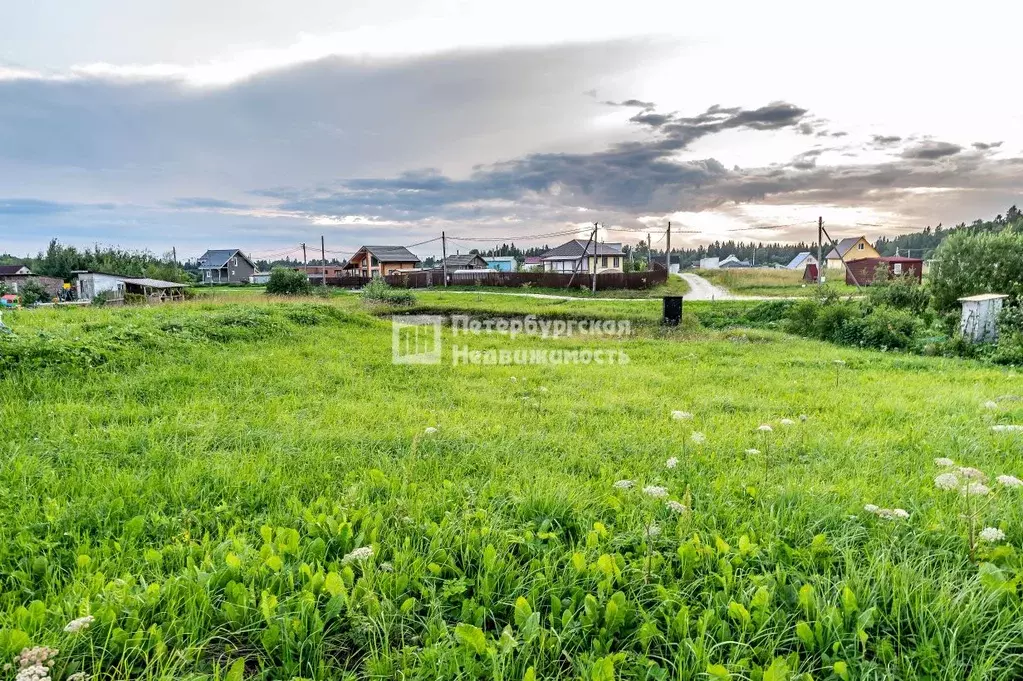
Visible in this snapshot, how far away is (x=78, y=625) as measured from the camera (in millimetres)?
1577

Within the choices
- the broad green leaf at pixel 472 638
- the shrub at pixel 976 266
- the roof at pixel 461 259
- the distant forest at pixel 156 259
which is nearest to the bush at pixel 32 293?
the distant forest at pixel 156 259

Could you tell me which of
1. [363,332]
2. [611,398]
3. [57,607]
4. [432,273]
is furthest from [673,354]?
[432,273]

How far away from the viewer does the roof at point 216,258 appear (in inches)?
2205

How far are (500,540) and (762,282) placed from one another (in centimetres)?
3786

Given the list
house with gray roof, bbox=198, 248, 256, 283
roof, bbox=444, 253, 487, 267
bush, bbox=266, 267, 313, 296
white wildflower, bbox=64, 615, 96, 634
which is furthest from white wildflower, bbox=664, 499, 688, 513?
house with gray roof, bbox=198, 248, 256, 283

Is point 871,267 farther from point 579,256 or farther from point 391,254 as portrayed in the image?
point 391,254

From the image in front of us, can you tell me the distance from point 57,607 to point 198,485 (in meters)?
1.21

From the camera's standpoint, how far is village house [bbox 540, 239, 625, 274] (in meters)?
47.0

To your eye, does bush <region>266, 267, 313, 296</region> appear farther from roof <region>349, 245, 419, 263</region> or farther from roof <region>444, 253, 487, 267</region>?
roof <region>444, 253, 487, 267</region>

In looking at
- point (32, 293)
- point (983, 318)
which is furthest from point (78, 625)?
point (32, 293)

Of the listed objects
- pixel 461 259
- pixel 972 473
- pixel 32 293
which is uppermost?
pixel 461 259

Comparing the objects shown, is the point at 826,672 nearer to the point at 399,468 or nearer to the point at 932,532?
the point at 932,532

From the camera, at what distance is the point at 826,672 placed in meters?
1.60

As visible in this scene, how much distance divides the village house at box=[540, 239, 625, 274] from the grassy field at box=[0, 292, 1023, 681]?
4279 cm
